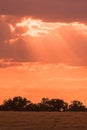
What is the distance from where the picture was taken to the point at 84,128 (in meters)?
50.4

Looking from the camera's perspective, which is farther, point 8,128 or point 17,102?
point 17,102

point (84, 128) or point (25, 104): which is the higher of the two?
point (25, 104)

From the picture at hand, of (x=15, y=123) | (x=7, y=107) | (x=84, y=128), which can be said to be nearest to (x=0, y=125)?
(x=15, y=123)

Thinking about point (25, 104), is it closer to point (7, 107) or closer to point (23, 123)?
point (7, 107)

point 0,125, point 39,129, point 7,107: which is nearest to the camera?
point 39,129

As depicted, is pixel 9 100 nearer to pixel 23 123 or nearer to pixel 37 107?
pixel 37 107

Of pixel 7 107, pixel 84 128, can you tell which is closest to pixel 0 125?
pixel 84 128

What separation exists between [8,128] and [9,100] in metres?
58.0

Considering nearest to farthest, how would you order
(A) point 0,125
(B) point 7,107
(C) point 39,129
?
(C) point 39,129 < (A) point 0,125 < (B) point 7,107

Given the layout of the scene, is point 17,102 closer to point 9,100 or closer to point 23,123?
point 9,100

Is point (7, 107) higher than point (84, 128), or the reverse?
point (7, 107)

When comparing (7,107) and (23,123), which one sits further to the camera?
(7,107)

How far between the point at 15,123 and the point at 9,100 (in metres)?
51.9

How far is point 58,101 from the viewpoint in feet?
351
